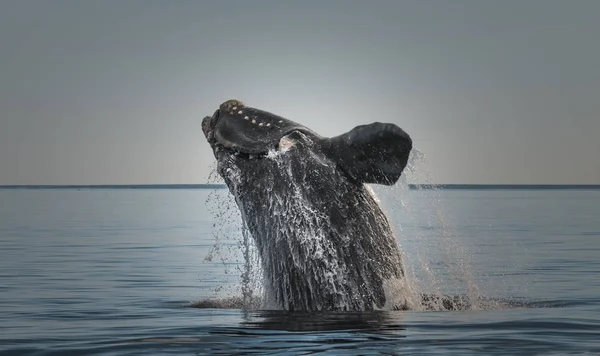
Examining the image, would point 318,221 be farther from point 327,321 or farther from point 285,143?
point 327,321

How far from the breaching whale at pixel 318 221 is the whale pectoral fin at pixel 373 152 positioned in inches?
0.6

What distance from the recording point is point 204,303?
46.4ft

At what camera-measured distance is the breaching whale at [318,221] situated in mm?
11430

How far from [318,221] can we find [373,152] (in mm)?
1017

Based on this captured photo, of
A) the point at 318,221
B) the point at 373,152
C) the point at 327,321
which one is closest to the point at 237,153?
the point at 318,221

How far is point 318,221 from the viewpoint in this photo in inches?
452

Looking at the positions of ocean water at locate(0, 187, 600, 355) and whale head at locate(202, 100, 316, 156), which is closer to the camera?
ocean water at locate(0, 187, 600, 355)

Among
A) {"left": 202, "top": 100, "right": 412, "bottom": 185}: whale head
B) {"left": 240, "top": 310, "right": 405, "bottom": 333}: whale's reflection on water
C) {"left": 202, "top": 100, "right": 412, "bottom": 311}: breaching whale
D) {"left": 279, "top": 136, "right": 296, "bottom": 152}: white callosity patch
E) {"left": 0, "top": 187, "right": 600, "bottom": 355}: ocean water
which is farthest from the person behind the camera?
{"left": 279, "top": 136, "right": 296, "bottom": 152}: white callosity patch

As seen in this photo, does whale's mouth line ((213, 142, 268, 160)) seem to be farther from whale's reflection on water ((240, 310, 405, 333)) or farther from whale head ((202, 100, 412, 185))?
whale's reflection on water ((240, 310, 405, 333))

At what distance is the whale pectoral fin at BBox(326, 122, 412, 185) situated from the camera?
35.1ft

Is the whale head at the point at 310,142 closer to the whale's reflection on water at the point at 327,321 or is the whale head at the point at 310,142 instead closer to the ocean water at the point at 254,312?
the ocean water at the point at 254,312

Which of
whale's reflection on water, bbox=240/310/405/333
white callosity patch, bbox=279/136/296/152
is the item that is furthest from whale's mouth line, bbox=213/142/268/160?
whale's reflection on water, bbox=240/310/405/333

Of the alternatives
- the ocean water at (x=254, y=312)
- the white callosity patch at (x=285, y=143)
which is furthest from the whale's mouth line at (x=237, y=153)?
the ocean water at (x=254, y=312)

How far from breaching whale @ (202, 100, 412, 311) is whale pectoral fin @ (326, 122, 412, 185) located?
15 millimetres
